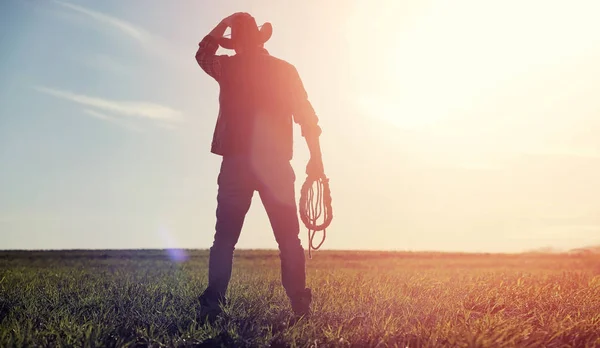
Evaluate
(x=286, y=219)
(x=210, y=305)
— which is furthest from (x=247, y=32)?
(x=210, y=305)

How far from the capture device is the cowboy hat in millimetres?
5809

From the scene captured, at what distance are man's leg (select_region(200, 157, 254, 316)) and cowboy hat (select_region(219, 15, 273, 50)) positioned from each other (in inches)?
50.0

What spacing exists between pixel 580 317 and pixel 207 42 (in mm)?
4631

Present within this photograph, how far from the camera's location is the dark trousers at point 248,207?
556 centimetres

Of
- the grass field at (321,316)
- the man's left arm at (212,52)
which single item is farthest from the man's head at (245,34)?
the grass field at (321,316)

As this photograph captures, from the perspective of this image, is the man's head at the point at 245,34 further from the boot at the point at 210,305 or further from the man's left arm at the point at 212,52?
the boot at the point at 210,305

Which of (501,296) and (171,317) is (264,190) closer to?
(171,317)

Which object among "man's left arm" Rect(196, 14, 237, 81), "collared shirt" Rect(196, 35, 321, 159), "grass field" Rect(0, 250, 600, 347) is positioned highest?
"man's left arm" Rect(196, 14, 237, 81)

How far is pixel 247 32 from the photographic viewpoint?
583 cm

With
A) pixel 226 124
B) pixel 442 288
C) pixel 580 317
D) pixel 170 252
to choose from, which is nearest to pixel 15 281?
pixel 226 124

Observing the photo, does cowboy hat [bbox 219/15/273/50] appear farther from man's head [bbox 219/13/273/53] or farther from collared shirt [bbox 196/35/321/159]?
collared shirt [bbox 196/35/321/159]

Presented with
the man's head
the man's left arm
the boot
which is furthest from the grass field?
the man's head

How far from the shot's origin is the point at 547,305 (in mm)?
6309

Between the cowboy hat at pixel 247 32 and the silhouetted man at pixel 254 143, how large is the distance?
0.01 metres
